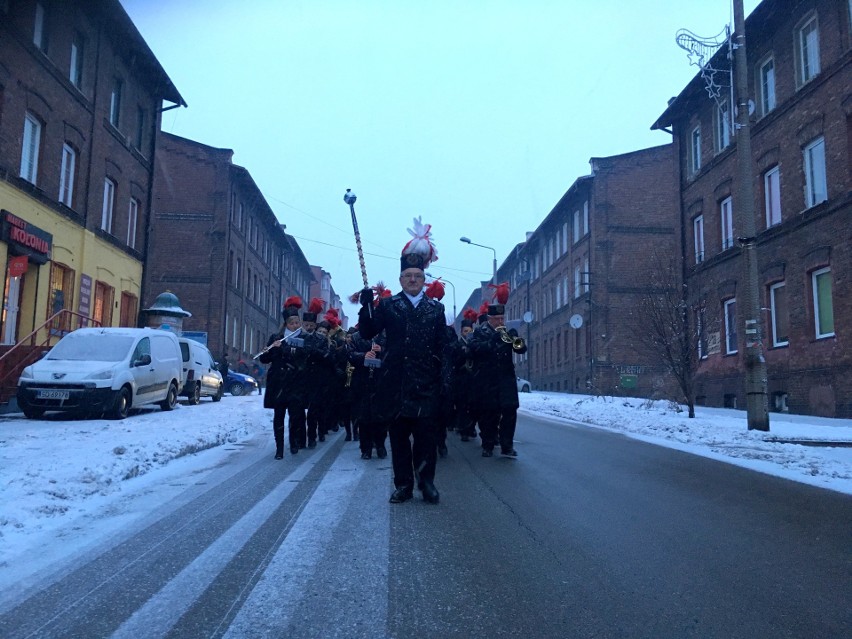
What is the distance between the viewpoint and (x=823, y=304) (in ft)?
58.7

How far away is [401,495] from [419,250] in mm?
1945

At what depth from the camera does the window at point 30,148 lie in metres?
18.1

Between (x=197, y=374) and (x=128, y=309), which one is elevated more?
(x=128, y=309)

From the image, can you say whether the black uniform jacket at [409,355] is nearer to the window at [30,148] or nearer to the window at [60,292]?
the window at [30,148]

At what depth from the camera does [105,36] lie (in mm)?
22281

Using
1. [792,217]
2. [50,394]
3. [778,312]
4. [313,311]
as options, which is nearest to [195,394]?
[50,394]

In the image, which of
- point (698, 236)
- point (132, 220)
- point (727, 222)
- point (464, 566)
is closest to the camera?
point (464, 566)

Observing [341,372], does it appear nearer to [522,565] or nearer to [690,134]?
[522,565]

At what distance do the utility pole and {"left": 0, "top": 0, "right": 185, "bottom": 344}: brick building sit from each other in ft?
50.1

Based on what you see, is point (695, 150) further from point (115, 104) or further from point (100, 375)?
point (100, 375)

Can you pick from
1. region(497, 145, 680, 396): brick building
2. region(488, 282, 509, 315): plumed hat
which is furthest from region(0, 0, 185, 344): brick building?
region(497, 145, 680, 396): brick building

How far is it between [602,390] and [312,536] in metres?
33.0

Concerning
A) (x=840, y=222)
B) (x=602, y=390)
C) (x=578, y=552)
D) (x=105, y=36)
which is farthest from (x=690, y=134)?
(x=578, y=552)

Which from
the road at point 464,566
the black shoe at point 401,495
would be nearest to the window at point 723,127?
the road at point 464,566
